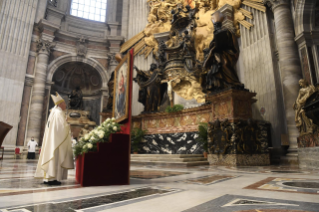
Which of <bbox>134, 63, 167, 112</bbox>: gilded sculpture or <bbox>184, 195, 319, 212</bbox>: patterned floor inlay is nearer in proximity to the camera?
<bbox>184, 195, 319, 212</bbox>: patterned floor inlay

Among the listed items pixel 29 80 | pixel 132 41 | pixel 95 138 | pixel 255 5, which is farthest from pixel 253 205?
pixel 132 41

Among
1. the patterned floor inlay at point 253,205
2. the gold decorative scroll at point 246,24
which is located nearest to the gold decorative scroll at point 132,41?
the gold decorative scroll at point 246,24

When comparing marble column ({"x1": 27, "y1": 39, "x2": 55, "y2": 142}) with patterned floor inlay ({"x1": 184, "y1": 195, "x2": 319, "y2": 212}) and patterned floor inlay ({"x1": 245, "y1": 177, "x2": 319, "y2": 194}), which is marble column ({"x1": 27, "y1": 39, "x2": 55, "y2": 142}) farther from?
patterned floor inlay ({"x1": 184, "y1": 195, "x2": 319, "y2": 212})

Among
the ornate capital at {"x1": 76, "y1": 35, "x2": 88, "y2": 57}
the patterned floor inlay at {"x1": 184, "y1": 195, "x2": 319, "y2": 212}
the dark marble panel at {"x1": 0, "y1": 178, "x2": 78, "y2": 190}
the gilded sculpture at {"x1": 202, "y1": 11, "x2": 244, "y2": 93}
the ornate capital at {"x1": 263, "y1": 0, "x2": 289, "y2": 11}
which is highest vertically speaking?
the ornate capital at {"x1": 76, "y1": 35, "x2": 88, "y2": 57}

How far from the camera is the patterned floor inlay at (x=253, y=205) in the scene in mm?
1514

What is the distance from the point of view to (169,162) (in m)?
6.77

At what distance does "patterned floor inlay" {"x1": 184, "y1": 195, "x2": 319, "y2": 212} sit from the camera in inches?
59.6

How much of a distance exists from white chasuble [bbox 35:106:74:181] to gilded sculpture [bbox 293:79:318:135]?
5.86 m

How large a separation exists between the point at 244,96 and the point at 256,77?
2389mm

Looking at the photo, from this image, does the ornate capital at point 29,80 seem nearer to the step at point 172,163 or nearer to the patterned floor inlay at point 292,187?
the step at point 172,163

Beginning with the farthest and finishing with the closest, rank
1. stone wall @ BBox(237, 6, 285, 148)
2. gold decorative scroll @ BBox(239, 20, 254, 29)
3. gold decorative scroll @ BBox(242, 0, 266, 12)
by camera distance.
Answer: gold decorative scroll @ BBox(239, 20, 254, 29)
gold decorative scroll @ BBox(242, 0, 266, 12)
stone wall @ BBox(237, 6, 285, 148)

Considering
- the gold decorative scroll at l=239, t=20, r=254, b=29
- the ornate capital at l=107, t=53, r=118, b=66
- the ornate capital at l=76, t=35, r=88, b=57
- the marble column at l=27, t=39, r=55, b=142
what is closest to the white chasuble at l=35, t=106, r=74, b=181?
the gold decorative scroll at l=239, t=20, r=254, b=29

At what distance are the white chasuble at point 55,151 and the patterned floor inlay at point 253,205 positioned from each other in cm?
220

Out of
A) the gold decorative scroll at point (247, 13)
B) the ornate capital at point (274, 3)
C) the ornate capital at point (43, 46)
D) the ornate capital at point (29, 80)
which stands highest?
the ornate capital at point (43, 46)
